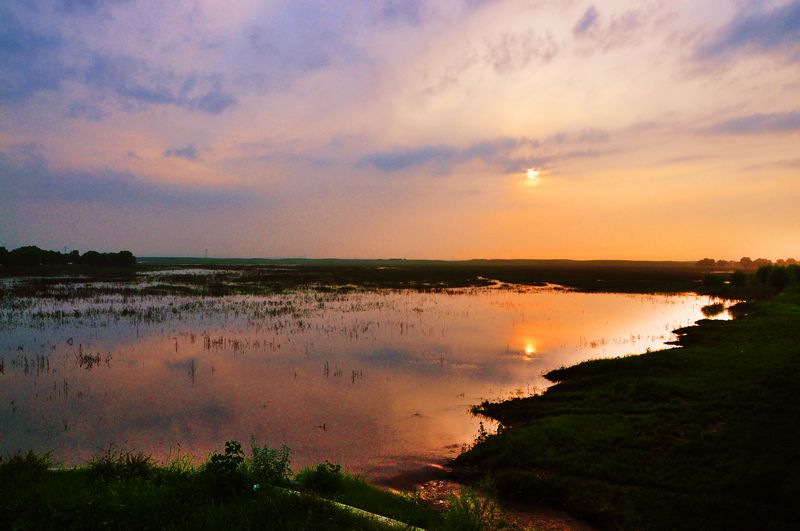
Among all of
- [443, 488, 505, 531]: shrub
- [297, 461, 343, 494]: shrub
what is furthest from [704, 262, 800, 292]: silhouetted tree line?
[297, 461, 343, 494]: shrub

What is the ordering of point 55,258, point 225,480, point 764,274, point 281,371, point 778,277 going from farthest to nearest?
point 55,258 < point 764,274 < point 778,277 < point 281,371 < point 225,480

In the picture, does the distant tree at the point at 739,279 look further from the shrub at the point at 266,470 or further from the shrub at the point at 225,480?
the shrub at the point at 225,480

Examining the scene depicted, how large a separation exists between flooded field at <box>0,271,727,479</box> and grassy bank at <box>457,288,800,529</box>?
8.10ft

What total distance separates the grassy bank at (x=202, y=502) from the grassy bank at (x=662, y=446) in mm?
3634

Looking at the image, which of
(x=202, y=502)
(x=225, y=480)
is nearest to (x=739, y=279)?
(x=225, y=480)

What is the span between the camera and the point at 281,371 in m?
21.5

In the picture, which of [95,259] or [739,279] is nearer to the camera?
[739,279]

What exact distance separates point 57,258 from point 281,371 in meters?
134

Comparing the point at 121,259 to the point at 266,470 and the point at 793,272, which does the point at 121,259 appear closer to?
the point at 266,470

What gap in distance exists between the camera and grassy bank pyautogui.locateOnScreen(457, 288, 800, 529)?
30.6 feet

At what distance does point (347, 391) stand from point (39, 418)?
36.2ft

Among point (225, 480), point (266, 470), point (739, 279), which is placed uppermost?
point (739, 279)

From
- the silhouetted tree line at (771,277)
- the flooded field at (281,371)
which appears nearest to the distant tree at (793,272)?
the silhouetted tree line at (771,277)

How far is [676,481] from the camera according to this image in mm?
10391
